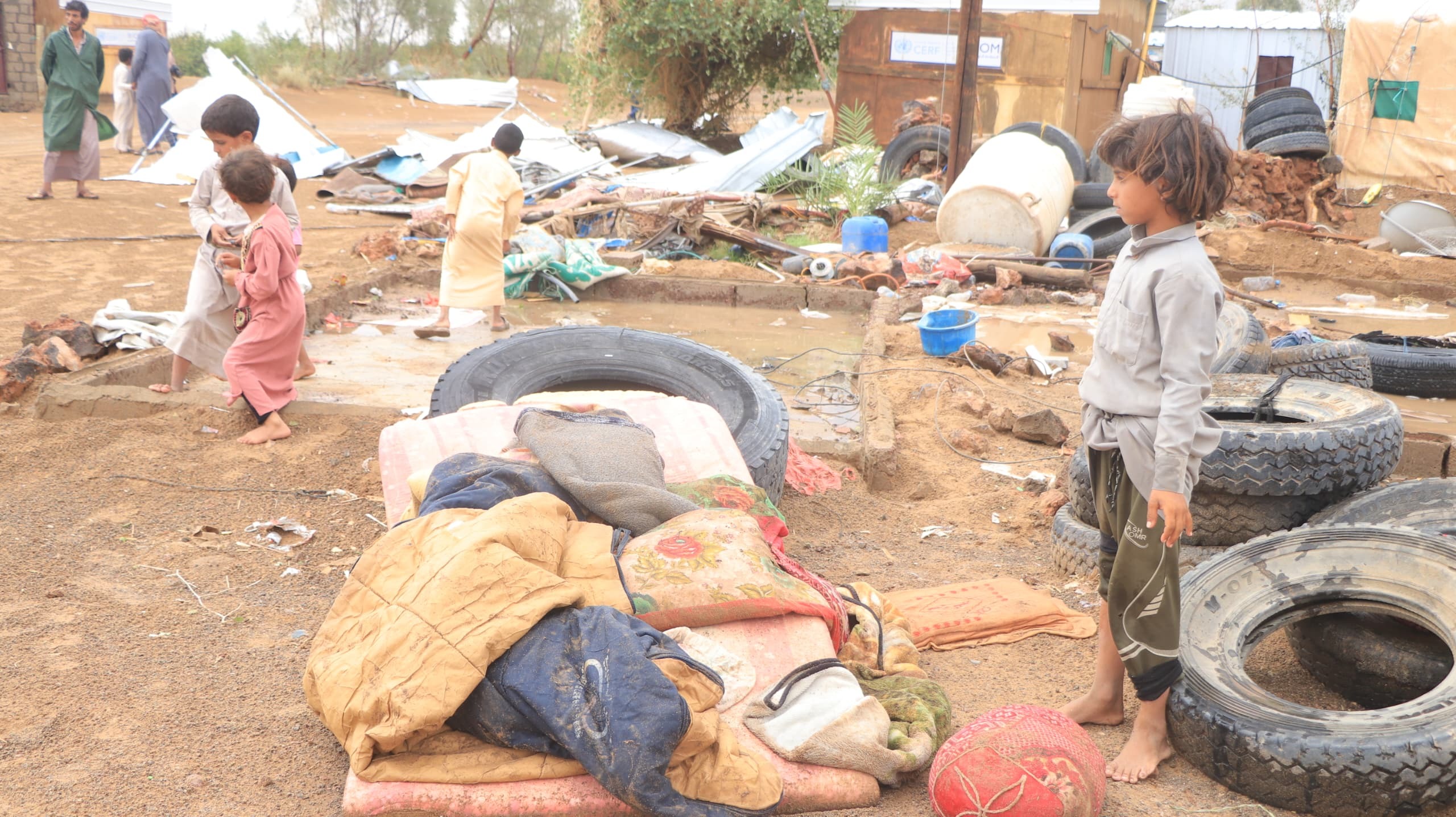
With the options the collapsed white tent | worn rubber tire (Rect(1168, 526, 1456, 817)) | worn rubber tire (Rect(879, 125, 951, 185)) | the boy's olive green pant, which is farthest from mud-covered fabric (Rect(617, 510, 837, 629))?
the collapsed white tent

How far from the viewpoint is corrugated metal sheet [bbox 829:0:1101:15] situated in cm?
1748

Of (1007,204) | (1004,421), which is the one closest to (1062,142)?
(1007,204)

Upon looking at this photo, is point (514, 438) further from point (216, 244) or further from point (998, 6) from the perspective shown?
point (998, 6)

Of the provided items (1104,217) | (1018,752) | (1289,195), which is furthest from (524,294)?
(1289,195)

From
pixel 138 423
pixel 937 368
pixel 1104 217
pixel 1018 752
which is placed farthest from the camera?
pixel 1104 217

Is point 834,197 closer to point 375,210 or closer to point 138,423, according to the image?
point 375,210

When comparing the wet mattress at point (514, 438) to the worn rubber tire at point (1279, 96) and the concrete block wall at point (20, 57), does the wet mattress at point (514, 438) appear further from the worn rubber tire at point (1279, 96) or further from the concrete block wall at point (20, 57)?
the concrete block wall at point (20, 57)

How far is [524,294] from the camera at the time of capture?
9711 millimetres

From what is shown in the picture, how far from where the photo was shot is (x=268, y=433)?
5301 millimetres

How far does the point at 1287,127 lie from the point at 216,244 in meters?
14.2

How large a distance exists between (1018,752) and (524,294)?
7.80 metres

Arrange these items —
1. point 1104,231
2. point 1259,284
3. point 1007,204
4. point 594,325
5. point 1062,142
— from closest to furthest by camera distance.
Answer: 1. point 594,325
2. point 1259,284
3. point 1007,204
4. point 1104,231
5. point 1062,142

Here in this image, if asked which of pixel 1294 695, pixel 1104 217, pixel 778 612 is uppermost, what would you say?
pixel 1104 217

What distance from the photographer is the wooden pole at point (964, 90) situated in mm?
12188
